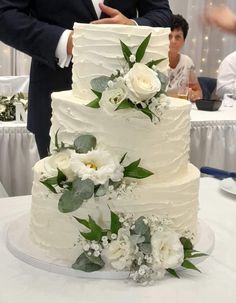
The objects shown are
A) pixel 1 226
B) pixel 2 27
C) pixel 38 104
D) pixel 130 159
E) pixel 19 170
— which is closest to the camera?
pixel 130 159

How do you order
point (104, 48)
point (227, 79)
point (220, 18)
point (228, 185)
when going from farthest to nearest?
point (227, 79)
point (220, 18)
point (228, 185)
point (104, 48)

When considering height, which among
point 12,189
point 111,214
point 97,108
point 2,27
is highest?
point 2,27

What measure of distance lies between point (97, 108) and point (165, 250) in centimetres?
28

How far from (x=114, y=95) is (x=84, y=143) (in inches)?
4.0

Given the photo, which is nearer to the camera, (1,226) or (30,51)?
(1,226)

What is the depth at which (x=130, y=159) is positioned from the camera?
0.95 meters

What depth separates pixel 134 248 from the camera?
2.88 ft

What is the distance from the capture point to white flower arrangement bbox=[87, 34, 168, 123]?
88 cm

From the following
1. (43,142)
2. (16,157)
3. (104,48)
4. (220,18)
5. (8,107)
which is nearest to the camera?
(104,48)

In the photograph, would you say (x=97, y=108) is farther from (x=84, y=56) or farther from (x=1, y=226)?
(x=1, y=226)

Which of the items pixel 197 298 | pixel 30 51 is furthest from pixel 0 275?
pixel 30 51

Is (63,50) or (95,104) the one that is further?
(63,50)

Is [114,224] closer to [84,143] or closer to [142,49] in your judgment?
[84,143]

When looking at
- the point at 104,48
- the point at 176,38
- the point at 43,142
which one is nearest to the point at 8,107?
the point at 43,142
